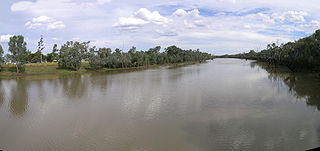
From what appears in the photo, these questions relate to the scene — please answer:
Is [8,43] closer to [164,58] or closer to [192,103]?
[192,103]

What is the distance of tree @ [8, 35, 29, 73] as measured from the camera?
35981 mm

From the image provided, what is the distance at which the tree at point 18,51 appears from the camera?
3598 centimetres

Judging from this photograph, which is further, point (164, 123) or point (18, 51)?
point (18, 51)

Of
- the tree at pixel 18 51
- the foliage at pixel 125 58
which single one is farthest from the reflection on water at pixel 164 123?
the foliage at pixel 125 58

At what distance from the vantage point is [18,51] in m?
36.6

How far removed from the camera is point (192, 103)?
1366 cm

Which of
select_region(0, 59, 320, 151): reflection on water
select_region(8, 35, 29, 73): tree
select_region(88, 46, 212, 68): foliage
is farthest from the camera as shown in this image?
select_region(88, 46, 212, 68): foliage

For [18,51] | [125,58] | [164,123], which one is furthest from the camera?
[125,58]

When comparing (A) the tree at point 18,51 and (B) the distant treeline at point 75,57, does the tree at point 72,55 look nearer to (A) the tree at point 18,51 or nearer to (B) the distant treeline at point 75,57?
(B) the distant treeline at point 75,57

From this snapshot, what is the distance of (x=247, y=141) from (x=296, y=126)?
2777 mm

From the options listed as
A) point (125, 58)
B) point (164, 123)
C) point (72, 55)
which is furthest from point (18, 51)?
point (164, 123)

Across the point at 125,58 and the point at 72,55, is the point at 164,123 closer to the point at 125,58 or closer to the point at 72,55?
the point at 72,55

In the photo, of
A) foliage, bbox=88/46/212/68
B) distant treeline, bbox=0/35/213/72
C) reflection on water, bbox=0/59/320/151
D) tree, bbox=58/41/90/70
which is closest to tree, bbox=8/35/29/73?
distant treeline, bbox=0/35/213/72

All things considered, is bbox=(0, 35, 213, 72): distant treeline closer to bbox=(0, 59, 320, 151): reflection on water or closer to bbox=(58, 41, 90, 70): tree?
bbox=(58, 41, 90, 70): tree
